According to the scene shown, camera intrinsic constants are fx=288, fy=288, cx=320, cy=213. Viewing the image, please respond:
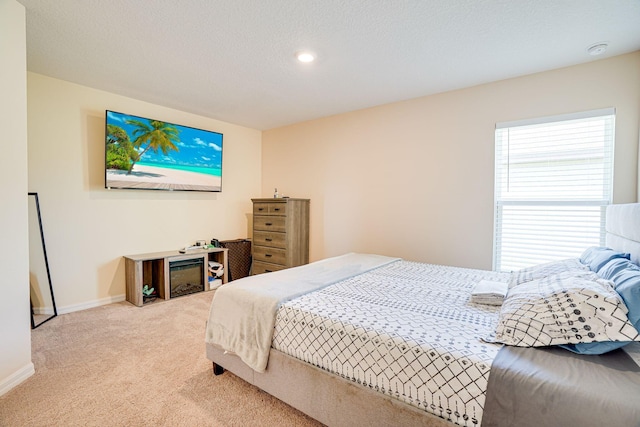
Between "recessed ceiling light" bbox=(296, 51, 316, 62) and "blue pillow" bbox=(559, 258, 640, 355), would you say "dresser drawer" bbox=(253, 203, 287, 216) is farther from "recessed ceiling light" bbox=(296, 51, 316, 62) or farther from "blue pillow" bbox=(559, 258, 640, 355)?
"blue pillow" bbox=(559, 258, 640, 355)

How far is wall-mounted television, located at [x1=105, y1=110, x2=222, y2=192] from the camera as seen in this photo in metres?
3.28

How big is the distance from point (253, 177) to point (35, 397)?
3.73 metres

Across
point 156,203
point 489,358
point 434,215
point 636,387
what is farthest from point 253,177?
point 636,387

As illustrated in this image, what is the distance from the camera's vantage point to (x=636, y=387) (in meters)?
0.93

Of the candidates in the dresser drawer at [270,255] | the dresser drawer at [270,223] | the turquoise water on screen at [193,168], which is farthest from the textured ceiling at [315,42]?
the dresser drawer at [270,255]

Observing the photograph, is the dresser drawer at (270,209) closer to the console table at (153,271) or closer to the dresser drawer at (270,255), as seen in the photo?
the dresser drawer at (270,255)

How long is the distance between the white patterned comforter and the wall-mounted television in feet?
9.29

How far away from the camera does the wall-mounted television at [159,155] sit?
10.7 feet

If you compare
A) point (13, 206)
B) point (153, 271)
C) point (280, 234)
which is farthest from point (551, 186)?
point (153, 271)

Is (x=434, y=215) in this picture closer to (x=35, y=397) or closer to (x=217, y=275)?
(x=217, y=275)

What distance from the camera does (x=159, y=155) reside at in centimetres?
364

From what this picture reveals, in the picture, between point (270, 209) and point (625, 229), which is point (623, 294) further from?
point (270, 209)

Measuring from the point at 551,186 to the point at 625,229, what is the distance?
109 centimetres

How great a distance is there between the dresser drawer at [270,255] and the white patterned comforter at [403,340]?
2131 millimetres
